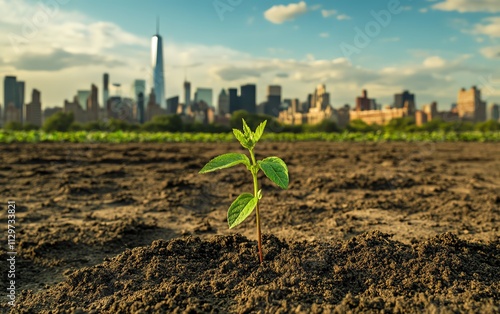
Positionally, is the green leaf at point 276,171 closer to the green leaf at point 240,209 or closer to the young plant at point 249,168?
the young plant at point 249,168

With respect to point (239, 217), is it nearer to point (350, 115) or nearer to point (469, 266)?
point (469, 266)

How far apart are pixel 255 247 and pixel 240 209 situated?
540mm

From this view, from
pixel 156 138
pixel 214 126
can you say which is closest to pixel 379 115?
pixel 214 126

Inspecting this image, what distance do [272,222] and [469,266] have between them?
7.41ft

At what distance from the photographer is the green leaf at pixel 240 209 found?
2.44 meters

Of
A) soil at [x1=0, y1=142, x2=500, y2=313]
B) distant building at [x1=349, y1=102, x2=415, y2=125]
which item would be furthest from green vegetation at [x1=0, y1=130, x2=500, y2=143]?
distant building at [x1=349, y1=102, x2=415, y2=125]

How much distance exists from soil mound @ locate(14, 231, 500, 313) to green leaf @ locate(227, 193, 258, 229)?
40 cm

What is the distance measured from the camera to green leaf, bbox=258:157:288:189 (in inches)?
89.9

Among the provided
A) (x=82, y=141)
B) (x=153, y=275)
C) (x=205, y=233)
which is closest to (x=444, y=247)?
(x=153, y=275)

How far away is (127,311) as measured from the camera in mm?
2295

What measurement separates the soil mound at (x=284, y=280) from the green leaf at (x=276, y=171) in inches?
25.0

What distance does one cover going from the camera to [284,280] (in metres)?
2.48

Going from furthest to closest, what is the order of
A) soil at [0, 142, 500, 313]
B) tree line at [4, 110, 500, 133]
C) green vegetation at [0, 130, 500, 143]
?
1. tree line at [4, 110, 500, 133]
2. green vegetation at [0, 130, 500, 143]
3. soil at [0, 142, 500, 313]

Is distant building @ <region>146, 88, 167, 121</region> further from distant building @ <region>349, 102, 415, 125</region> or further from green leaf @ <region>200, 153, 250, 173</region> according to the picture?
green leaf @ <region>200, 153, 250, 173</region>
